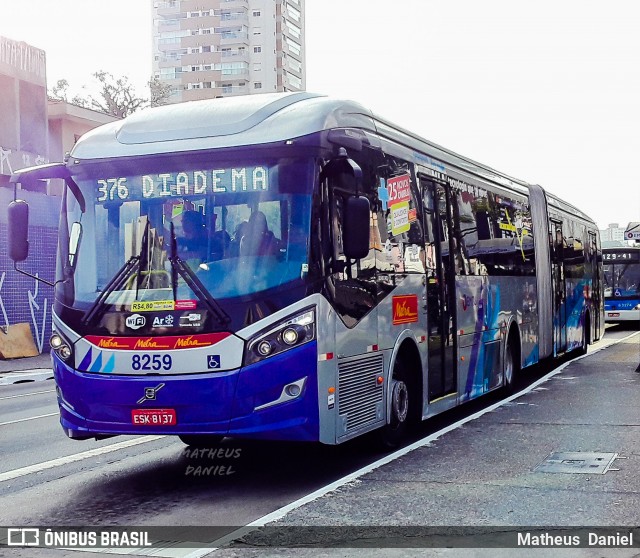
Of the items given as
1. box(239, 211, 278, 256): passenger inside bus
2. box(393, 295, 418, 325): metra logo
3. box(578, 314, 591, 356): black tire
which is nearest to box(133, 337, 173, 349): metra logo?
box(239, 211, 278, 256): passenger inside bus

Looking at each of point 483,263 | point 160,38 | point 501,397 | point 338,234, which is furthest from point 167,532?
point 160,38

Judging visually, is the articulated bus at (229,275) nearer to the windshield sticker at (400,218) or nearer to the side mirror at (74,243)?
the side mirror at (74,243)

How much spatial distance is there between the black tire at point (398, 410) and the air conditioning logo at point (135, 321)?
2.57 metres

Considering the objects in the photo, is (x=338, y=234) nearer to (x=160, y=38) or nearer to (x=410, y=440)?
(x=410, y=440)

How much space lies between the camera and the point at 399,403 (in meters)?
9.66

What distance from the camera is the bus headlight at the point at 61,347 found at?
27.3ft

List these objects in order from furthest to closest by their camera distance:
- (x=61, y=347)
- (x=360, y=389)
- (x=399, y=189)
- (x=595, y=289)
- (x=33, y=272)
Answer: (x=33, y=272), (x=595, y=289), (x=399, y=189), (x=360, y=389), (x=61, y=347)

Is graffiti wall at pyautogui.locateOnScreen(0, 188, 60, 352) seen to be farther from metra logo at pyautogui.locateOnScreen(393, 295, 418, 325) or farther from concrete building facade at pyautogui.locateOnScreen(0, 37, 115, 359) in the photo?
metra logo at pyautogui.locateOnScreen(393, 295, 418, 325)

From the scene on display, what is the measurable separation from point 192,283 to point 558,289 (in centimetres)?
1286

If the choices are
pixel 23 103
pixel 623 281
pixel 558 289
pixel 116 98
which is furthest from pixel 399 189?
pixel 116 98

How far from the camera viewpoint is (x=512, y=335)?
14898 mm

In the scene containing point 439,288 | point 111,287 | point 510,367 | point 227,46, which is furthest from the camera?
point 227,46

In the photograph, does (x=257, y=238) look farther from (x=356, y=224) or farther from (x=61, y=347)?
(x=61, y=347)

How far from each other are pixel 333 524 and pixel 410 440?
422 cm
